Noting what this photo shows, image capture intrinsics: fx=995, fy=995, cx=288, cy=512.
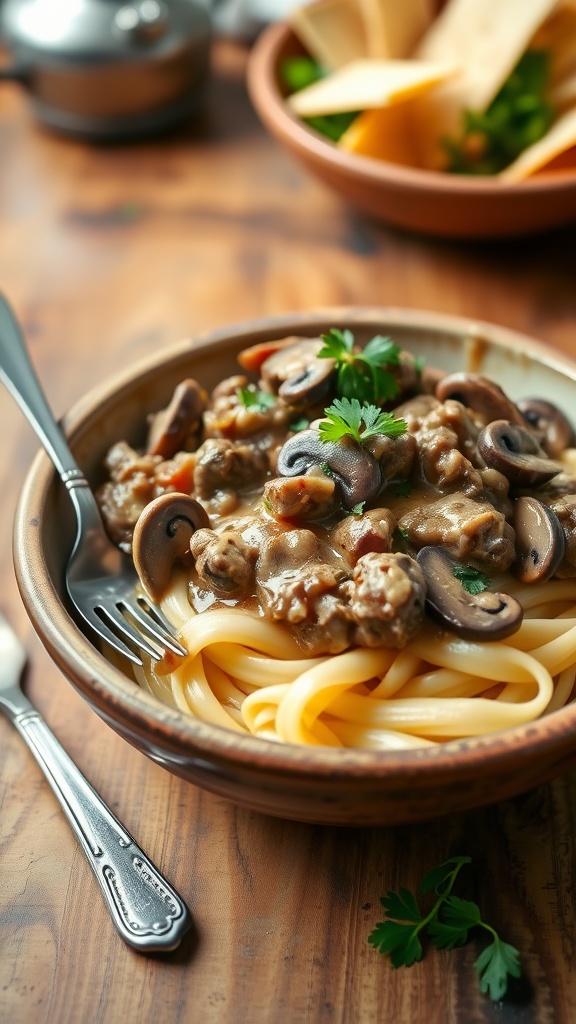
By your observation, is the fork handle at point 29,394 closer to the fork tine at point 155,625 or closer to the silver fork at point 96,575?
the silver fork at point 96,575

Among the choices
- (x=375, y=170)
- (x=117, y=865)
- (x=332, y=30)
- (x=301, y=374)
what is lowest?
(x=117, y=865)

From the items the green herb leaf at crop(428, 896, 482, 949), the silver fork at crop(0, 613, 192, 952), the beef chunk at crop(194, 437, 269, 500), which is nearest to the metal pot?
the beef chunk at crop(194, 437, 269, 500)

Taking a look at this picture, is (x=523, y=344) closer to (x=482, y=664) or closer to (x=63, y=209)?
(x=482, y=664)

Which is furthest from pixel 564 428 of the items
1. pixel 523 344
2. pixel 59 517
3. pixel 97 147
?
pixel 97 147

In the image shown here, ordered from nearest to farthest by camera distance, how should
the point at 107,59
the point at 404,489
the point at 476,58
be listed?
the point at 404,489
the point at 476,58
the point at 107,59

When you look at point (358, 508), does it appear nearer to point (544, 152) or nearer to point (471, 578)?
point (471, 578)

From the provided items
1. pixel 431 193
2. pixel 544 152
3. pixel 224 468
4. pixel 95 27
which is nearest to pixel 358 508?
pixel 224 468

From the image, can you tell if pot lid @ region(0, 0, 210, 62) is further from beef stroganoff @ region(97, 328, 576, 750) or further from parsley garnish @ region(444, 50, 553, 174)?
beef stroganoff @ region(97, 328, 576, 750)

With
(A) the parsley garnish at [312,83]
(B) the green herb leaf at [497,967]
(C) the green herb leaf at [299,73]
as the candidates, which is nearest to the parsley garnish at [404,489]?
(B) the green herb leaf at [497,967]
